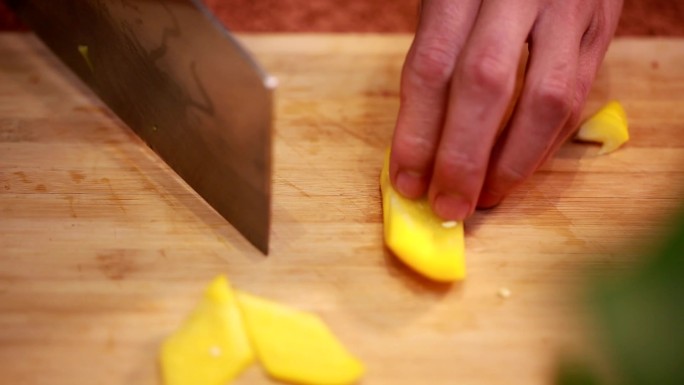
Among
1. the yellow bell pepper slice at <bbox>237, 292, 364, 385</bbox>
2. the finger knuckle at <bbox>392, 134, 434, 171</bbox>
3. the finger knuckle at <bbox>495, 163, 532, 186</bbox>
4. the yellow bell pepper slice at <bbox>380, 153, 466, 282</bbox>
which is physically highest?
the finger knuckle at <bbox>392, 134, 434, 171</bbox>

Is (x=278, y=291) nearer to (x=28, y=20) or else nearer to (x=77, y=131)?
(x=77, y=131)

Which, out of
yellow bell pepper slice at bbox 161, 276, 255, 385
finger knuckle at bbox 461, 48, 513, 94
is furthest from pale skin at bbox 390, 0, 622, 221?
yellow bell pepper slice at bbox 161, 276, 255, 385

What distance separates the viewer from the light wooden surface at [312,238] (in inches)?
40.0

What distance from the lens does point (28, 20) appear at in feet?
5.00

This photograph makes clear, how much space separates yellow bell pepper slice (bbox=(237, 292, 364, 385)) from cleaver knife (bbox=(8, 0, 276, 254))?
147mm

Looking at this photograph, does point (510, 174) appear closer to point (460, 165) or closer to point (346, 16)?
point (460, 165)

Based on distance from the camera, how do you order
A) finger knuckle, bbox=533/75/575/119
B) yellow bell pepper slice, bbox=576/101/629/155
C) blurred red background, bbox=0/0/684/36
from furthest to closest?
blurred red background, bbox=0/0/684/36 < yellow bell pepper slice, bbox=576/101/629/155 < finger knuckle, bbox=533/75/575/119

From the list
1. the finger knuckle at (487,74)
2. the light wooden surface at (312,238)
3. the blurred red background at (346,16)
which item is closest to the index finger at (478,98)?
the finger knuckle at (487,74)

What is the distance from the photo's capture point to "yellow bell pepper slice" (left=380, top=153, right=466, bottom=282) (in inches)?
42.7

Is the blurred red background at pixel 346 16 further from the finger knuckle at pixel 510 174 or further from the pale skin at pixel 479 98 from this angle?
the finger knuckle at pixel 510 174

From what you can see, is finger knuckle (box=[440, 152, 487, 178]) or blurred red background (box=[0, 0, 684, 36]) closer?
finger knuckle (box=[440, 152, 487, 178])

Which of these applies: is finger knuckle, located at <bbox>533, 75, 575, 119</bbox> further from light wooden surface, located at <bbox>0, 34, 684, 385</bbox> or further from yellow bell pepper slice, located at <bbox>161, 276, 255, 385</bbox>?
yellow bell pepper slice, located at <bbox>161, 276, 255, 385</bbox>

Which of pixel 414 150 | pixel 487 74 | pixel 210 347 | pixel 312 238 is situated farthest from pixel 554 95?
pixel 210 347

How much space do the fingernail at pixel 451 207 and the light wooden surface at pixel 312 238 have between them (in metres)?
0.08
